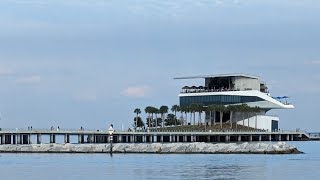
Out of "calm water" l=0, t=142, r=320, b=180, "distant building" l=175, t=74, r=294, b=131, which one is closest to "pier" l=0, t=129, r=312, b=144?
"distant building" l=175, t=74, r=294, b=131

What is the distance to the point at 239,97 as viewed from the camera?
573ft

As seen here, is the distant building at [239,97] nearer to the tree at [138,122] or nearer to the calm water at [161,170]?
the tree at [138,122]

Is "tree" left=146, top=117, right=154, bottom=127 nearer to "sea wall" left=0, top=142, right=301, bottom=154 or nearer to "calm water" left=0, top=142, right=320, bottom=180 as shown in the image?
"sea wall" left=0, top=142, right=301, bottom=154

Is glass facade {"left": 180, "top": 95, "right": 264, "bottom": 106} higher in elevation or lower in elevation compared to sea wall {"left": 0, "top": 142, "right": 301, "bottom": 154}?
higher

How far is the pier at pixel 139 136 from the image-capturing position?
142750 millimetres

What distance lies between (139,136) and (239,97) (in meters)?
29.5

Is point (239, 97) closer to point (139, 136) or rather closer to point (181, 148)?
point (139, 136)

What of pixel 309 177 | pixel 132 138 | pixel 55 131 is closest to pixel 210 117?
pixel 132 138

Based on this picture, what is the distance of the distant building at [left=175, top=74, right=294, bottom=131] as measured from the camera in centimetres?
17438

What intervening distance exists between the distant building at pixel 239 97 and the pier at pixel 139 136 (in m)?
7.67

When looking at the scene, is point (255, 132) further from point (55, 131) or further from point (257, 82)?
point (55, 131)

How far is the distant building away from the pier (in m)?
7.67

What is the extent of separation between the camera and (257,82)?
17688 cm

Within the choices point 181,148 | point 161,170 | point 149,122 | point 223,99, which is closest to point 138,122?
point 149,122
